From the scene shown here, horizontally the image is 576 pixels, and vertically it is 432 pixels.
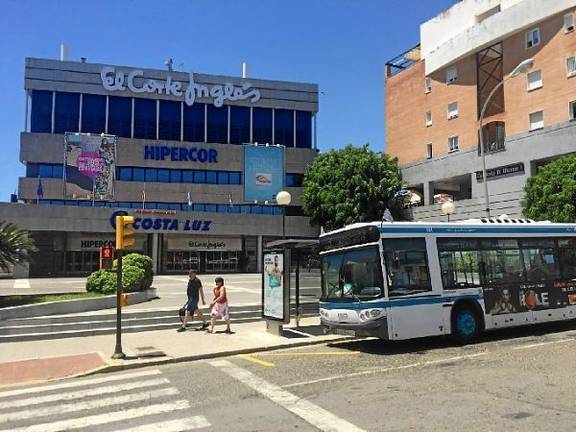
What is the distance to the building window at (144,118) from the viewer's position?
54781 millimetres

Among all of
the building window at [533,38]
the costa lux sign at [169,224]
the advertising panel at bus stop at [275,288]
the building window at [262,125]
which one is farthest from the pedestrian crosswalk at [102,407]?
the building window at [262,125]

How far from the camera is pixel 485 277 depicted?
13383mm

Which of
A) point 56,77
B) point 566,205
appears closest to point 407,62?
point 566,205

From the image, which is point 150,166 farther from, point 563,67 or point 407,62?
point 563,67

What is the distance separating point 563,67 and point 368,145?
52.1ft

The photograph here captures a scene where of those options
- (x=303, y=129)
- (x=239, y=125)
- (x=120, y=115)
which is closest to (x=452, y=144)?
(x=303, y=129)

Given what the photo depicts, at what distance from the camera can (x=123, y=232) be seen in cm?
1234

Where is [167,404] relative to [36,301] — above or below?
below

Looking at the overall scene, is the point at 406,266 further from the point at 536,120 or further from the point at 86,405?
the point at 536,120

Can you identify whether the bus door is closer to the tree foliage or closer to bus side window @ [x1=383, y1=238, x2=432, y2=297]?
bus side window @ [x1=383, y1=238, x2=432, y2=297]

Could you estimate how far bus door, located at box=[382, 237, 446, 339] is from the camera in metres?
12.0

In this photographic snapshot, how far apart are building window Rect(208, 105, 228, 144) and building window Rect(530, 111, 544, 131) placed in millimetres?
30577

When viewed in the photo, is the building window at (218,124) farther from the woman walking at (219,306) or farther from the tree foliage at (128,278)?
the woman walking at (219,306)

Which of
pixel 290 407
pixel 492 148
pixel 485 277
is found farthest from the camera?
pixel 492 148
